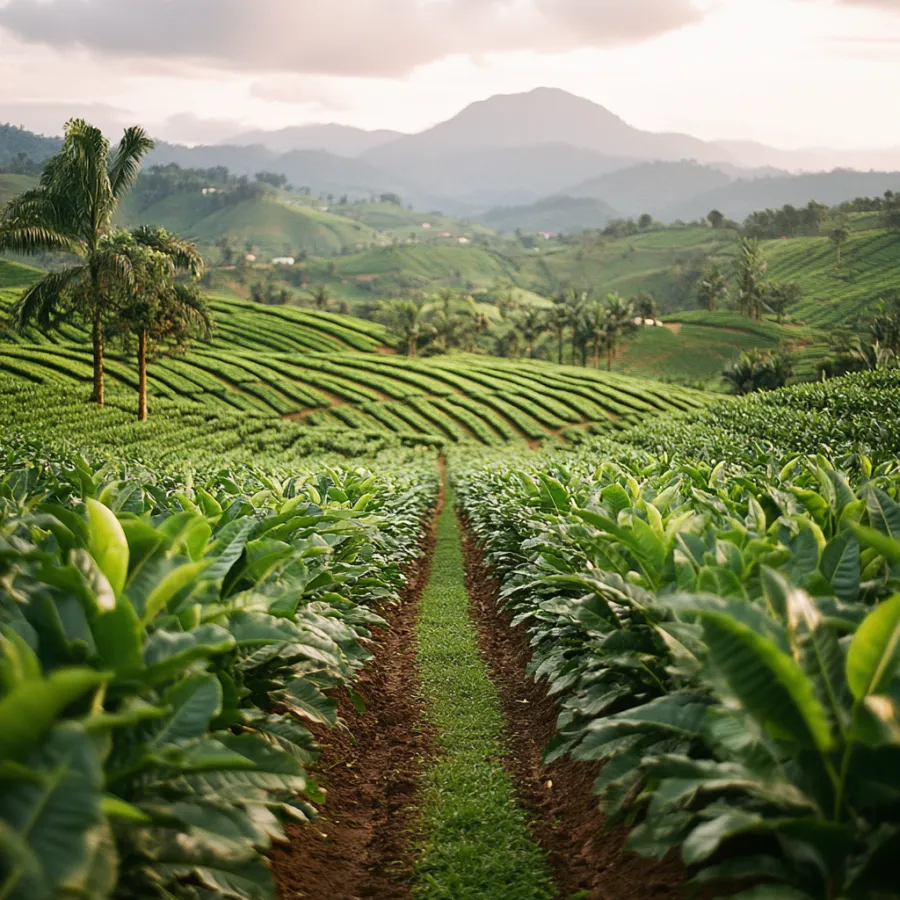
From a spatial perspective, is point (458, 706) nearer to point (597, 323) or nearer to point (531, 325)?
point (597, 323)

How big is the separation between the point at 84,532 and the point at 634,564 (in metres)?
2.52

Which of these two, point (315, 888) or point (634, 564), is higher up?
point (634, 564)

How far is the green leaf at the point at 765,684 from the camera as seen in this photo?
190 centimetres

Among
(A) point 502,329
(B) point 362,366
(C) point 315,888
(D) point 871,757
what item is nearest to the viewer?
(D) point 871,757

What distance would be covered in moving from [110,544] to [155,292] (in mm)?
24728

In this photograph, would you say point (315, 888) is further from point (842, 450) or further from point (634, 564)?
point (842, 450)

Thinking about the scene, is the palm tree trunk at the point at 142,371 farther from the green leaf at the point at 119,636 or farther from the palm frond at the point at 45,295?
the green leaf at the point at 119,636

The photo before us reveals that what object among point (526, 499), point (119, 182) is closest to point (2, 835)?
point (526, 499)

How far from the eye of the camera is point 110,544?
2.53 m

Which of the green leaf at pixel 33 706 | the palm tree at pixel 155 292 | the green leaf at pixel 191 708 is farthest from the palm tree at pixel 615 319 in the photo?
the green leaf at pixel 33 706

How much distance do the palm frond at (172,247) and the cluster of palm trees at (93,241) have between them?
1.3 inches

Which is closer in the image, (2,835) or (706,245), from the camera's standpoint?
(2,835)

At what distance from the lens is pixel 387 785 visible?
429 centimetres

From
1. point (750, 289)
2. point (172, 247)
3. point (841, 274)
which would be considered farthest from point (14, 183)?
point (841, 274)
